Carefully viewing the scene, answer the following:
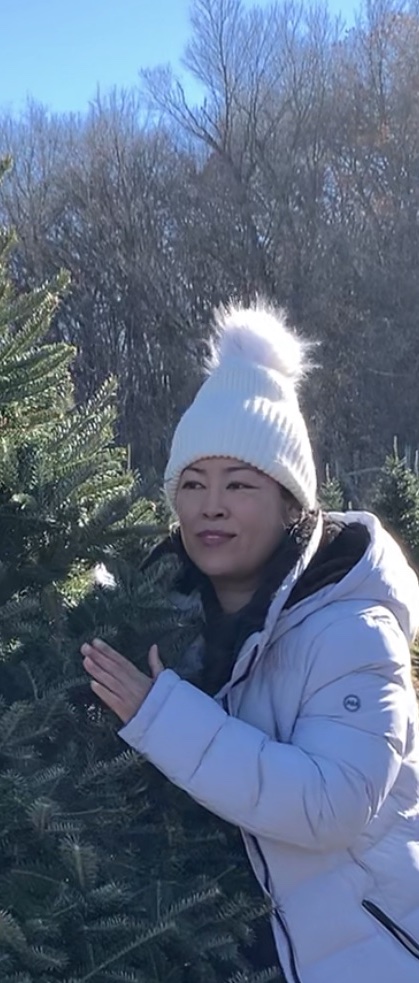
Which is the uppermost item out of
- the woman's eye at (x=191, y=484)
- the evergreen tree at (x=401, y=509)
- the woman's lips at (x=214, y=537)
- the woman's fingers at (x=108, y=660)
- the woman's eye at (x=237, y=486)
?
the evergreen tree at (x=401, y=509)

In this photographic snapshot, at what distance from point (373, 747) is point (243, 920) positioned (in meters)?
0.41

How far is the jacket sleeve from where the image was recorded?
181 centimetres

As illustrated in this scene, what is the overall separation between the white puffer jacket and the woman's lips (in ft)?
0.62

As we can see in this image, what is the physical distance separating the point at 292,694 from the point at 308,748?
13cm

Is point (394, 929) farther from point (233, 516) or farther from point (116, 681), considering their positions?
point (233, 516)

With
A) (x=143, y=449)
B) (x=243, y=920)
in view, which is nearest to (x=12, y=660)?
(x=243, y=920)

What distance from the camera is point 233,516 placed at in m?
2.16

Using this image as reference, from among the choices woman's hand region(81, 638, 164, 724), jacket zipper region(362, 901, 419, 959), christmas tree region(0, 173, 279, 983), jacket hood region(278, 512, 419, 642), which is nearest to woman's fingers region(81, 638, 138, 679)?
woman's hand region(81, 638, 164, 724)

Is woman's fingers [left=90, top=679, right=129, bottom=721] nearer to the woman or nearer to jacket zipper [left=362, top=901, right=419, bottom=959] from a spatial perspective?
the woman

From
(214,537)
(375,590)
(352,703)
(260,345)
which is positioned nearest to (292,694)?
(352,703)

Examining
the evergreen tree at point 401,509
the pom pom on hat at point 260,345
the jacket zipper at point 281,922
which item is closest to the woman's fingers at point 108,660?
the jacket zipper at point 281,922

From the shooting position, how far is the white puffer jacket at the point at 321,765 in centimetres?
182

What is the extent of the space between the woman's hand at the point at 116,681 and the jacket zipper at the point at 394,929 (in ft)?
1.66

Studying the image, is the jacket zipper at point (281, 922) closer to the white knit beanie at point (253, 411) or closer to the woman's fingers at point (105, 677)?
the woman's fingers at point (105, 677)
